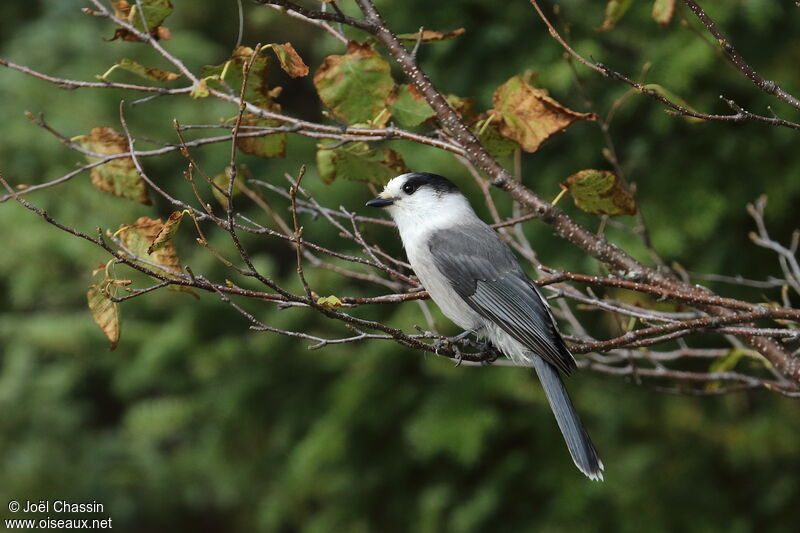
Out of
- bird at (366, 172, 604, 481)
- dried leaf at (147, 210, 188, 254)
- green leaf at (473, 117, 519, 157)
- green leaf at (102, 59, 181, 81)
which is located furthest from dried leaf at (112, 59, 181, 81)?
green leaf at (473, 117, 519, 157)

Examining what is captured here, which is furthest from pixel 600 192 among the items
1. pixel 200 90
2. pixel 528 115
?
pixel 200 90

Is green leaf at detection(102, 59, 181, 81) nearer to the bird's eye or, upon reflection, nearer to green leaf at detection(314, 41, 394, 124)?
green leaf at detection(314, 41, 394, 124)

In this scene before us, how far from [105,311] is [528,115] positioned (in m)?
1.25

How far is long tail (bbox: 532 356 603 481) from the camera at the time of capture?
8.63 feet

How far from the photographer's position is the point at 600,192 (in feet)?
8.32

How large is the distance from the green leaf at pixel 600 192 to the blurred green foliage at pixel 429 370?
6.37 feet

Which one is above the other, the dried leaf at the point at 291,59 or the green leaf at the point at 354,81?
the dried leaf at the point at 291,59

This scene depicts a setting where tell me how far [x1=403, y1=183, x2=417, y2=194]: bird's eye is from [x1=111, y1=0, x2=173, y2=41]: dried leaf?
1117mm

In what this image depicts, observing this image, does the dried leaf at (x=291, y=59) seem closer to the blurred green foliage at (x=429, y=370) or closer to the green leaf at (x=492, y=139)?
the green leaf at (x=492, y=139)

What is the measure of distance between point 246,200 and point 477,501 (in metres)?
3.21

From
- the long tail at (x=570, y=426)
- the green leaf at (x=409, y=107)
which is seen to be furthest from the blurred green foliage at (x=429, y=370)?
the green leaf at (x=409, y=107)

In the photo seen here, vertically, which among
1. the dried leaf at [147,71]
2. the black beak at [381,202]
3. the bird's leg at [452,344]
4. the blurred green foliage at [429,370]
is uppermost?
the dried leaf at [147,71]

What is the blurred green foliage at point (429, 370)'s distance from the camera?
4598mm

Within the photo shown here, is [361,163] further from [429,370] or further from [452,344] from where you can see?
[429,370]
